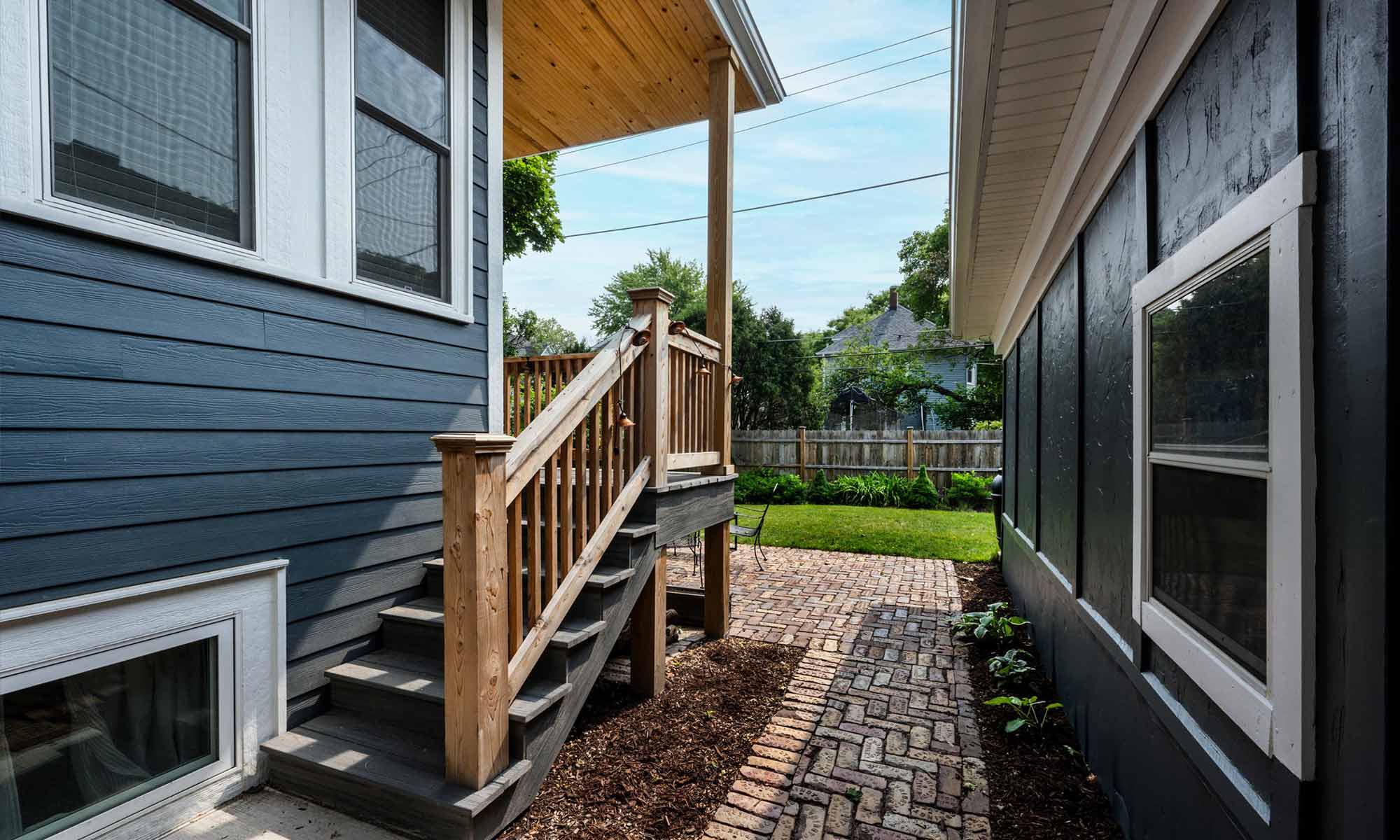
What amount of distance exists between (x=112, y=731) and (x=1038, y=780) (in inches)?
137

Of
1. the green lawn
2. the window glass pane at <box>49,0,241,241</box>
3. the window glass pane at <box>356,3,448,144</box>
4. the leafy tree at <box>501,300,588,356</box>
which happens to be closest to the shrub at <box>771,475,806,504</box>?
the green lawn

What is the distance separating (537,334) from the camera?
3288 centimetres

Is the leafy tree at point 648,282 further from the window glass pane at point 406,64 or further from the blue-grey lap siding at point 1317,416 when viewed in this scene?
the blue-grey lap siding at point 1317,416

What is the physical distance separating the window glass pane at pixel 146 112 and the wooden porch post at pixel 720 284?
9.06 ft

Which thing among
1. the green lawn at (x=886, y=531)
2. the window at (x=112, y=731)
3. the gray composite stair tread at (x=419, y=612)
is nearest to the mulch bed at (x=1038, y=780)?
the gray composite stair tread at (x=419, y=612)

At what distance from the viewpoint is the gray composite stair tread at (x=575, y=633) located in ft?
8.27

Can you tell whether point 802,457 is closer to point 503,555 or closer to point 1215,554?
point 503,555

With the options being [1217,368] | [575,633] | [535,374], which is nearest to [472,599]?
[575,633]

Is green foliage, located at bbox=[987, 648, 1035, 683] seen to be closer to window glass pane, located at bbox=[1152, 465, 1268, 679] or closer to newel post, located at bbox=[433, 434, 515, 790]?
window glass pane, located at bbox=[1152, 465, 1268, 679]

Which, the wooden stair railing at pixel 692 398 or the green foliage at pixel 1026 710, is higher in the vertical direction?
the wooden stair railing at pixel 692 398

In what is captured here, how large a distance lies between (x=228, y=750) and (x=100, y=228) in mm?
1853

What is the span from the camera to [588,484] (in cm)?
309

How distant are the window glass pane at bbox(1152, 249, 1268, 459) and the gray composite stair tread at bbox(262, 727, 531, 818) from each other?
2.37m

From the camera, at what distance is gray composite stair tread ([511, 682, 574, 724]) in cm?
224
